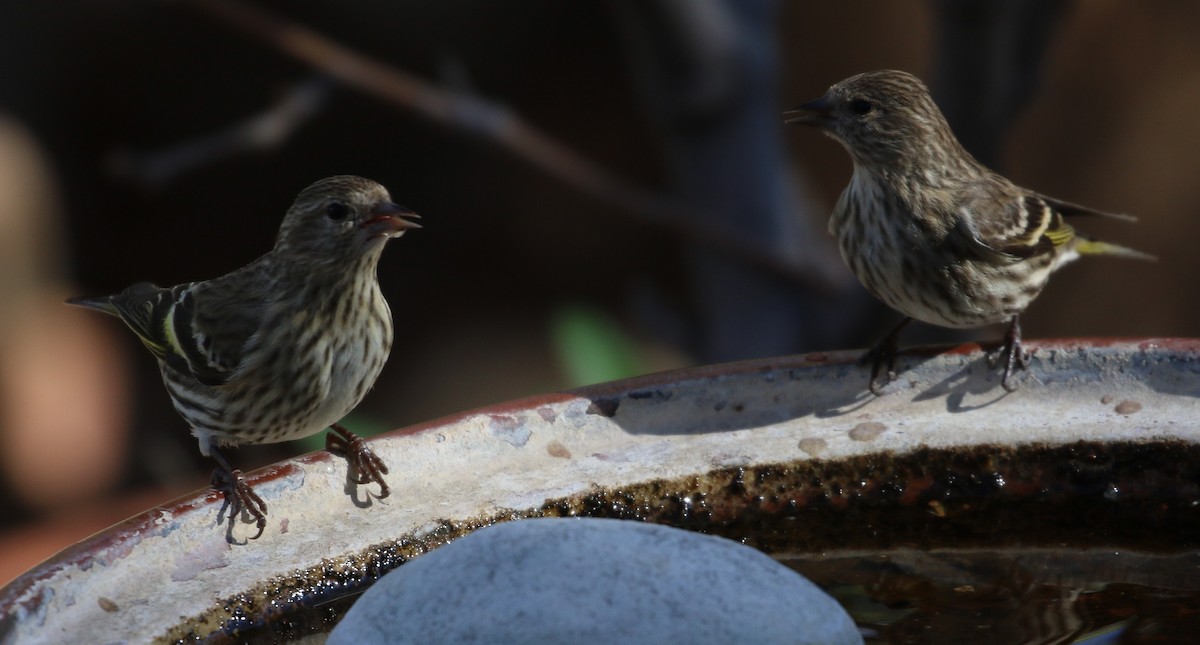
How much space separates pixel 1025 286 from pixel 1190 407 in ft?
3.12

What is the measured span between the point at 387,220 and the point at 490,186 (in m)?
4.58

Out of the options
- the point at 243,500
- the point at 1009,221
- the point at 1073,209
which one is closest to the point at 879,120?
the point at 1009,221

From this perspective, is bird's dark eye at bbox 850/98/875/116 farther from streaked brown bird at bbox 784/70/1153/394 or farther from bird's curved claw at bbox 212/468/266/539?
bird's curved claw at bbox 212/468/266/539

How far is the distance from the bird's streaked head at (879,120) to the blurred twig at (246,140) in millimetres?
1672

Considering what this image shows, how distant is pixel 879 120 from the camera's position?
370 cm

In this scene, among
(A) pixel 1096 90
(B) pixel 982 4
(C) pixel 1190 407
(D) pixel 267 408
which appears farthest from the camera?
(A) pixel 1096 90

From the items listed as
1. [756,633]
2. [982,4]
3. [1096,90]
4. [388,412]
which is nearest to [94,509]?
[388,412]

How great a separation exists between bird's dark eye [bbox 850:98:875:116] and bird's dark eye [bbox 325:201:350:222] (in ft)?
4.39

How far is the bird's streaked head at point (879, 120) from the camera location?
3.69 meters

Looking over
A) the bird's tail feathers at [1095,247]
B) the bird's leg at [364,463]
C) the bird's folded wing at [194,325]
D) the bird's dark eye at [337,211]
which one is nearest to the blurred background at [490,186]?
the bird's tail feathers at [1095,247]

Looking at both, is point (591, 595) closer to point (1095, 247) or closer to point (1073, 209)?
Answer: point (1073, 209)

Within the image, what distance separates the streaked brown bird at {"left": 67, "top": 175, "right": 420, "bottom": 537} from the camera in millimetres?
3141

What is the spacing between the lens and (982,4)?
369 centimetres

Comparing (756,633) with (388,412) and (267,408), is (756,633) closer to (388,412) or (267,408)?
(267,408)
